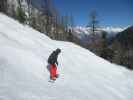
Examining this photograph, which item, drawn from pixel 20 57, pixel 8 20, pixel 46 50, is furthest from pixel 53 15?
pixel 20 57

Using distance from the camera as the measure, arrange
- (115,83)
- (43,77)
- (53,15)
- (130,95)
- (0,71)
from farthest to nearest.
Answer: (53,15) < (115,83) < (130,95) < (43,77) < (0,71)

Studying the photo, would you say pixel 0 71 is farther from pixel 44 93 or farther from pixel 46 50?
pixel 46 50

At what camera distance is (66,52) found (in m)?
19.4

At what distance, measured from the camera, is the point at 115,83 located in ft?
54.5

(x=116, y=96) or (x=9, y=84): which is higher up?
(x=9, y=84)

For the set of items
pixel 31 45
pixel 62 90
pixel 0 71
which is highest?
pixel 31 45

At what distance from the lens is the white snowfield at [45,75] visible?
11.2 metres

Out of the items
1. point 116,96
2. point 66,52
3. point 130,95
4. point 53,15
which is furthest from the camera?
point 53,15

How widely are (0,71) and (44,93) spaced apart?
2911 millimetres

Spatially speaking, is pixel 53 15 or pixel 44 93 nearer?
pixel 44 93

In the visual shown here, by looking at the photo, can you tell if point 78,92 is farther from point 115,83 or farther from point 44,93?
point 115,83

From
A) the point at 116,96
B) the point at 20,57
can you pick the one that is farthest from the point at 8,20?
the point at 116,96

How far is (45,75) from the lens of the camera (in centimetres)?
1322

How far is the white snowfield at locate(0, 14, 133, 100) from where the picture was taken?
11180 mm
